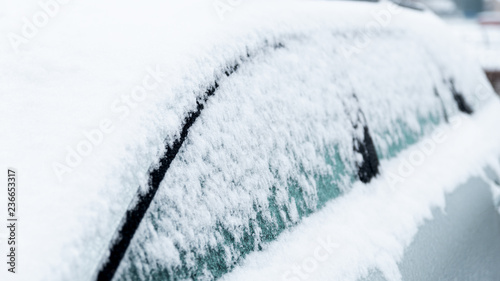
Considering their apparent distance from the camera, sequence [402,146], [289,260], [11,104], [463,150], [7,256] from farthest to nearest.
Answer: [463,150] < [402,146] < [289,260] < [11,104] < [7,256]

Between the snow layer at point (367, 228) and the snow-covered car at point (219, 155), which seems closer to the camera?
the snow-covered car at point (219, 155)

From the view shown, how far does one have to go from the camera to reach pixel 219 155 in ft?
4.16

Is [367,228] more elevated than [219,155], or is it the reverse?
[219,155]

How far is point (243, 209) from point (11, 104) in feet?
1.90

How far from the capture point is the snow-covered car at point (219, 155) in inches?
40.3

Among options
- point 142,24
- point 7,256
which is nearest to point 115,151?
point 7,256

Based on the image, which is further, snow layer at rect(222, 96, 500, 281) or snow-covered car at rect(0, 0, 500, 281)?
snow layer at rect(222, 96, 500, 281)

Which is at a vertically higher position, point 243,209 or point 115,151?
point 115,151

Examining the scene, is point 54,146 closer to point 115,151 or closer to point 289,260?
point 115,151

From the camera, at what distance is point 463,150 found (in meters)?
2.46

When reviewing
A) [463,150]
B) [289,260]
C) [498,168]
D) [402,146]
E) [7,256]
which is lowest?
[498,168]

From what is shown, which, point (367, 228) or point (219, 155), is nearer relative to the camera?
point (219, 155)

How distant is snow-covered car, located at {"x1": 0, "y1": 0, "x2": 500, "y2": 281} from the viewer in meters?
1.02

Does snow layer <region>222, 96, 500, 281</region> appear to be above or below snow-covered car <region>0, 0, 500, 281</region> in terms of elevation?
below
